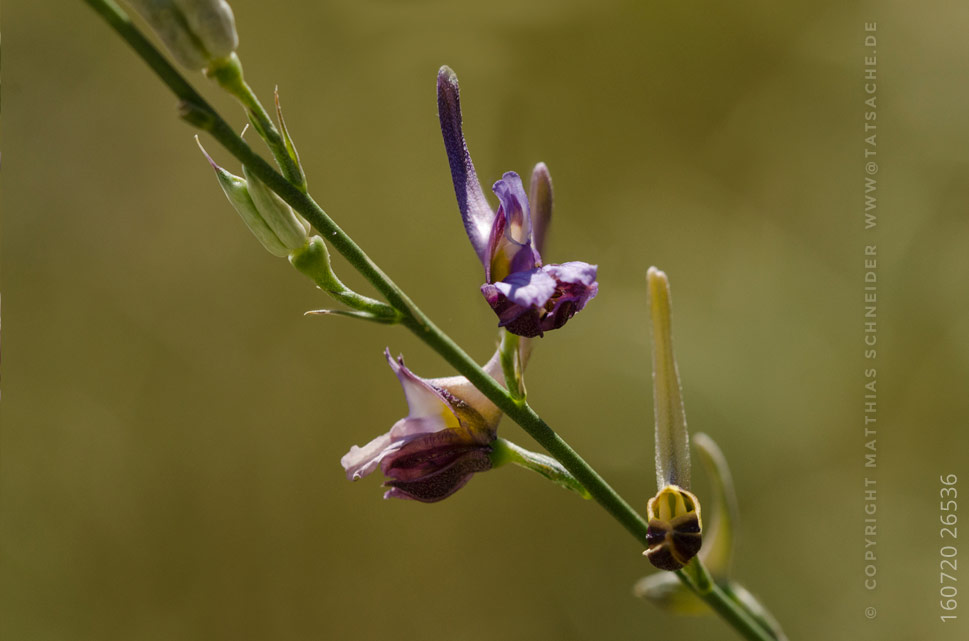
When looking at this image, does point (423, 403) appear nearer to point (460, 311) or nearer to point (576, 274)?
point (576, 274)

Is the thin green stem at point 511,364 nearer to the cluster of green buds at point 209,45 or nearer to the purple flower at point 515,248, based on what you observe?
the purple flower at point 515,248

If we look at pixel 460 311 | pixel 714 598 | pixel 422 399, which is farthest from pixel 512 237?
pixel 460 311

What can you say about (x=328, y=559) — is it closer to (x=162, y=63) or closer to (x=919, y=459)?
(x=919, y=459)

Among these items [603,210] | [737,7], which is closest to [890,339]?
[603,210]

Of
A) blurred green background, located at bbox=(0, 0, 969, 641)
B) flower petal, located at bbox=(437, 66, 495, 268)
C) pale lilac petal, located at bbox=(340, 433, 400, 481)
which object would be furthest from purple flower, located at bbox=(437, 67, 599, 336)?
blurred green background, located at bbox=(0, 0, 969, 641)

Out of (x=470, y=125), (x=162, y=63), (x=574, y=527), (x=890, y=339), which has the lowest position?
(x=574, y=527)

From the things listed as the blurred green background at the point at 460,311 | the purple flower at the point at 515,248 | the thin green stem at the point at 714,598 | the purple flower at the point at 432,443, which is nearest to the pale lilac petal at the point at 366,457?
the purple flower at the point at 432,443
